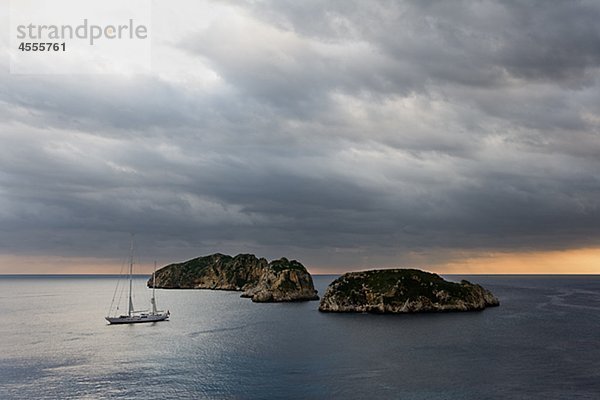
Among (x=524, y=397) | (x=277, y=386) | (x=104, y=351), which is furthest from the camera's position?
(x=104, y=351)

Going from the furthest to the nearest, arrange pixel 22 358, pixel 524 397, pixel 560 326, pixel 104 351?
pixel 560 326 < pixel 104 351 < pixel 22 358 < pixel 524 397

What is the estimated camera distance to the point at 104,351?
411 ft

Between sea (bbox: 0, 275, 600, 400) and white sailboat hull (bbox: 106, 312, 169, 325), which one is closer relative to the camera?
sea (bbox: 0, 275, 600, 400)

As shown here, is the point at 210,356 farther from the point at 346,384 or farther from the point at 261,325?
the point at 261,325

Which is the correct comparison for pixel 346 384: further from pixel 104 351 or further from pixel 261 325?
pixel 261 325

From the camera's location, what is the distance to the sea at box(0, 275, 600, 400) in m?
83.8

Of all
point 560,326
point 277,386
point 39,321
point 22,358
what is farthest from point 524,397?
point 39,321

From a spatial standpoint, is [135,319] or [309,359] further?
[135,319]

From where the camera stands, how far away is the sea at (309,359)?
83.8 meters

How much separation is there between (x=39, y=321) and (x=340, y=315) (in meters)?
122

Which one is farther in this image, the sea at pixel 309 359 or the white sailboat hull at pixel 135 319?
the white sailboat hull at pixel 135 319

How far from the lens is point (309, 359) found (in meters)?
108

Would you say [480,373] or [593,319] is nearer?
[480,373]

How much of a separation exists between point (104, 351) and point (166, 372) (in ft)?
115
